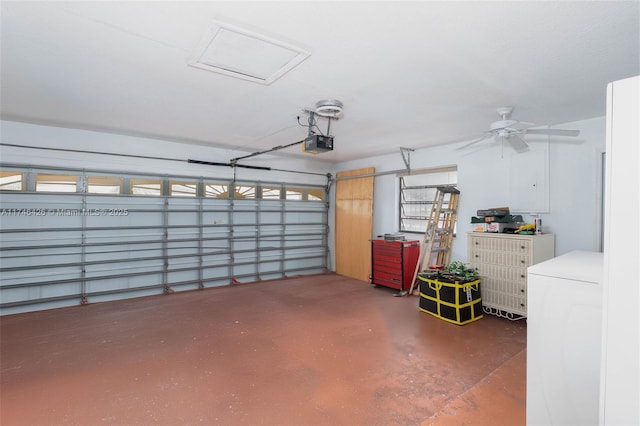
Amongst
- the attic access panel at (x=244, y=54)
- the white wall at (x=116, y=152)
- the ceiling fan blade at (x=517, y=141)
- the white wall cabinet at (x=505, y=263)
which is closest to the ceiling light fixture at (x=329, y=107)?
the attic access panel at (x=244, y=54)

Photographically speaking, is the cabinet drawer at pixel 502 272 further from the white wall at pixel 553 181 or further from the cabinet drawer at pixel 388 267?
the cabinet drawer at pixel 388 267

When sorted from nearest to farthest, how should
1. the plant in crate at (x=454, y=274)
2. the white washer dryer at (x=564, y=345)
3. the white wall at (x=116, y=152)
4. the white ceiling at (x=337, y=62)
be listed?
the white washer dryer at (x=564, y=345) → the white ceiling at (x=337, y=62) → the plant in crate at (x=454, y=274) → the white wall at (x=116, y=152)

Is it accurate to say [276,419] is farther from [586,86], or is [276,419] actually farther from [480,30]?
[586,86]

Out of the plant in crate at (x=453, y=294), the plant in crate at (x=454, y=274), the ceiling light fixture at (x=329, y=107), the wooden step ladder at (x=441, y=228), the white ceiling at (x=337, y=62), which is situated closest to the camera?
the white ceiling at (x=337, y=62)

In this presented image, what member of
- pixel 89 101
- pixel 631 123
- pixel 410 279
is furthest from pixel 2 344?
pixel 410 279

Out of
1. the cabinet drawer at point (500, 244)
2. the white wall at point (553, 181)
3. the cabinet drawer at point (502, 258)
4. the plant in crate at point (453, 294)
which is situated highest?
the white wall at point (553, 181)

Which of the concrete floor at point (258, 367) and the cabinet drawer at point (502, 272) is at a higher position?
the cabinet drawer at point (502, 272)

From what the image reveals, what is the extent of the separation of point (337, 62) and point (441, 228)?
3.71 meters

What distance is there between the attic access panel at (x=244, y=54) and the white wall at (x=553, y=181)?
374 centimetres

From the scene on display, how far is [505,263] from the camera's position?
418cm

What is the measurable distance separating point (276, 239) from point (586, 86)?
5577 millimetres

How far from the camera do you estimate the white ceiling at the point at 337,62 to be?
1920 mm

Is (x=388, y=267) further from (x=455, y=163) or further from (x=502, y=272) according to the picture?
(x=455, y=163)

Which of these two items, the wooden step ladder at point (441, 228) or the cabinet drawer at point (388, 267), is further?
the cabinet drawer at point (388, 267)
